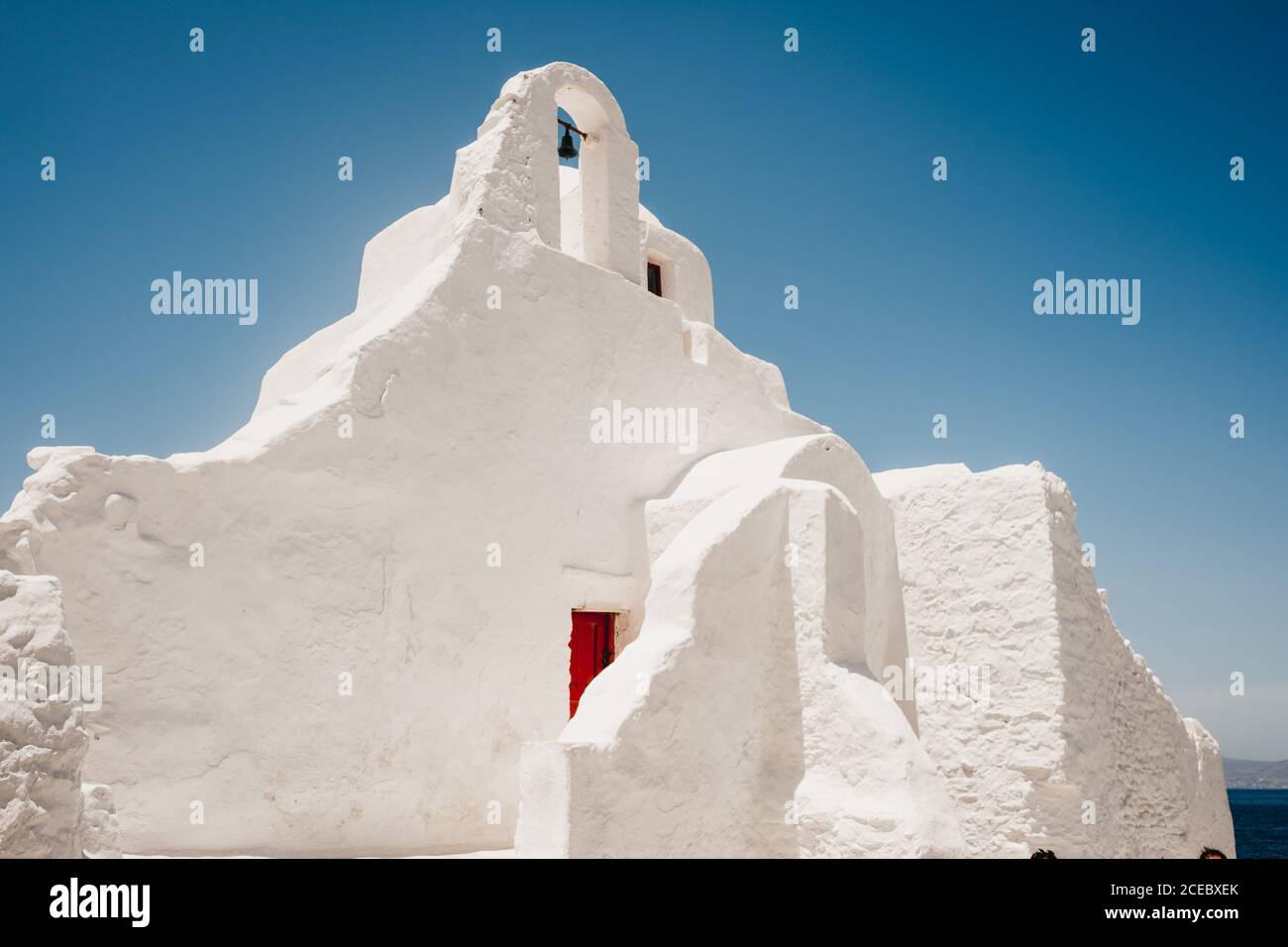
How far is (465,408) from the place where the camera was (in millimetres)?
8242

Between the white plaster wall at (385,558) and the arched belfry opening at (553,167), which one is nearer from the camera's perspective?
the white plaster wall at (385,558)

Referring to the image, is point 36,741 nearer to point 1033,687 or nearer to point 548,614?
point 548,614

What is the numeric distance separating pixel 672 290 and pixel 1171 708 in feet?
24.9

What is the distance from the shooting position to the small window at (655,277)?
1384 cm

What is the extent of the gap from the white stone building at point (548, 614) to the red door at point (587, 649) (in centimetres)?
3

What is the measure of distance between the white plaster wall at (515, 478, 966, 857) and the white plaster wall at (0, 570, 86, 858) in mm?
2582

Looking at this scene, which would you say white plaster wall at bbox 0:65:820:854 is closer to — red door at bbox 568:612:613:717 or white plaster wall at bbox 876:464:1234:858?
red door at bbox 568:612:613:717

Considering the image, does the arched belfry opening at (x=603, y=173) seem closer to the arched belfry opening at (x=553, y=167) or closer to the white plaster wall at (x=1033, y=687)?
the arched belfry opening at (x=553, y=167)

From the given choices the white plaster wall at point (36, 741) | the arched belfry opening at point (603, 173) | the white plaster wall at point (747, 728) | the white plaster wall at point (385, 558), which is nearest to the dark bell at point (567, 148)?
the arched belfry opening at point (603, 173)

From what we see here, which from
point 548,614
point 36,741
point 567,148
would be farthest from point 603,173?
point 36,741

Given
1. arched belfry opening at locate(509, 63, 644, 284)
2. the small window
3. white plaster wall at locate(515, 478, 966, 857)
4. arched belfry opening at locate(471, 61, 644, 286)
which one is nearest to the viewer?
white plaster wall at locate(515, 478, 966, 857)

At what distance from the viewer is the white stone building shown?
6387 mm

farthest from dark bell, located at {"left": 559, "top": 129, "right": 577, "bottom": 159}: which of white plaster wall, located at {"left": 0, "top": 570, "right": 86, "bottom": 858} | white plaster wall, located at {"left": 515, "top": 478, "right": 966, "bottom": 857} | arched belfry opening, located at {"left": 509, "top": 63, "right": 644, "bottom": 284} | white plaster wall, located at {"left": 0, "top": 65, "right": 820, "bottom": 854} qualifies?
white plaster wall, located at {"left": 0, "top": 570, "right": 86, "bottom": 858}

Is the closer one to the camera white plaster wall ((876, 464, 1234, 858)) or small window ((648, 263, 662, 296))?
white plaster wall ((876, 464, 1234, 858))
